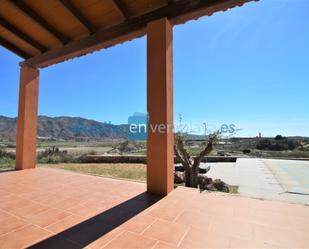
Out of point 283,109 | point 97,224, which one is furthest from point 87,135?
point 97,224

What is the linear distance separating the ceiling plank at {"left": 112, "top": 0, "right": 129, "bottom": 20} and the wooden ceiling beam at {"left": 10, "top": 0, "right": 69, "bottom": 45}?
1.80 meters

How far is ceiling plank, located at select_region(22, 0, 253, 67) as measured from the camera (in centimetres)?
301

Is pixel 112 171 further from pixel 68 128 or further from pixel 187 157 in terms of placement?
pixel 68 128

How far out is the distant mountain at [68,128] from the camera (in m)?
43.4

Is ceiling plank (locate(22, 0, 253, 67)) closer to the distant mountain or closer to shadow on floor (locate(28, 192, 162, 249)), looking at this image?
shadow on floor (locate(28, 192, 162, 249))

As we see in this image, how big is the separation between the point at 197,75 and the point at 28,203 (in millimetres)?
7813

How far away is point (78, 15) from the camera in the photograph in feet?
12.3

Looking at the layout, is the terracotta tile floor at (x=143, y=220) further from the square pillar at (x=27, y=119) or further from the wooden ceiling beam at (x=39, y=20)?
the wooden ceiling beam at (x=39, y=20)

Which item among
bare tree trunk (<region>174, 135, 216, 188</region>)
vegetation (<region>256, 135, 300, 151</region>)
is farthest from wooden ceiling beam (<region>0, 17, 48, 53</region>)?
vegetation (<region>256, 135, 300, 151</region>)

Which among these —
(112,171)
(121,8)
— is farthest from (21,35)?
(112,171)

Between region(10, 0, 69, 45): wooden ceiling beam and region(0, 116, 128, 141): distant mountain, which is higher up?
region(0, 116, 128, 141): distant mountain

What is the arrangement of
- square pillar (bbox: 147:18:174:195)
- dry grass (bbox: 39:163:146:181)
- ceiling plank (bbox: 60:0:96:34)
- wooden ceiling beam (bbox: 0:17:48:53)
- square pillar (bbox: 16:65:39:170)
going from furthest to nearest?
dry grass (bbox: 39:163:146:181), square pillar (bbox: 16:65:39:170), wooden ceiling beam (bbox: 0:17:48:53), ceiling plank (bbox: 60:0:96:34), square pillar (bbox: 147:18:174:195)

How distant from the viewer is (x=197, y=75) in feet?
28.8

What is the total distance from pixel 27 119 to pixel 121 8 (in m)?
4.11
